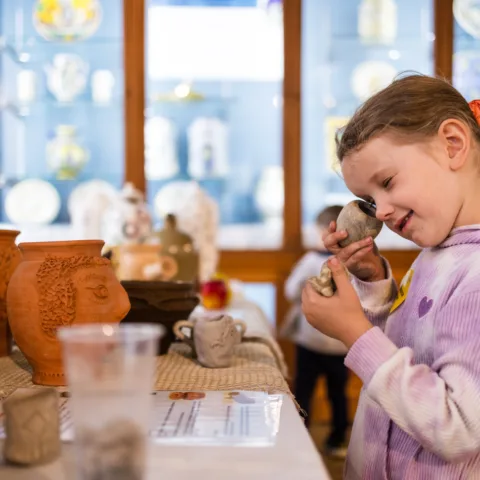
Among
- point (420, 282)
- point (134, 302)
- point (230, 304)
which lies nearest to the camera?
point (420, 282)

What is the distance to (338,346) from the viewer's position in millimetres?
3180

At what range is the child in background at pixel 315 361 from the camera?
3227 millimetres

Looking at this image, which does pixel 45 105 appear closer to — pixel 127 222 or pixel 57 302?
pixel 127 222

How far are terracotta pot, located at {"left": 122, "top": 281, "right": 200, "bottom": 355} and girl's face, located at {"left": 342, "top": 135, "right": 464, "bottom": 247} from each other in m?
0.46

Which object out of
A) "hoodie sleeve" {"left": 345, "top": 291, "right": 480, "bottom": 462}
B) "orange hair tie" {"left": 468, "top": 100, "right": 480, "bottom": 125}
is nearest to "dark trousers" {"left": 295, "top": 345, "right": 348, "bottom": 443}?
"orange hair tie" {"left": 468, "top": 100, "right": 480, "bottom": 125}

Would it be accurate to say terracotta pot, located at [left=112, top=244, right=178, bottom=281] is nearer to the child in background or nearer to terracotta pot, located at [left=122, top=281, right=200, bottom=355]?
terracotta pot, located at [left=122, top=281, right=200, bottom=355]

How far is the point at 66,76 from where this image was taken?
376 cm

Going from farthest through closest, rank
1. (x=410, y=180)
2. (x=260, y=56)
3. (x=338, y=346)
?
(x=260, y=56) → (x=338, y=346) → (x=410, y=180)

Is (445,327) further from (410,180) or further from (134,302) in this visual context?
(134,302)

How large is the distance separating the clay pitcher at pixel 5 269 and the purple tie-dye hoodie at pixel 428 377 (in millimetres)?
612

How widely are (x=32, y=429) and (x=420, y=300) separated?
0.60m

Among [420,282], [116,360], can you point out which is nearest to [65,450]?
[116,360]

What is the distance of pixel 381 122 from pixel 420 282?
0.26m

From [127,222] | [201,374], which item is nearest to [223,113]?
[127,222]
